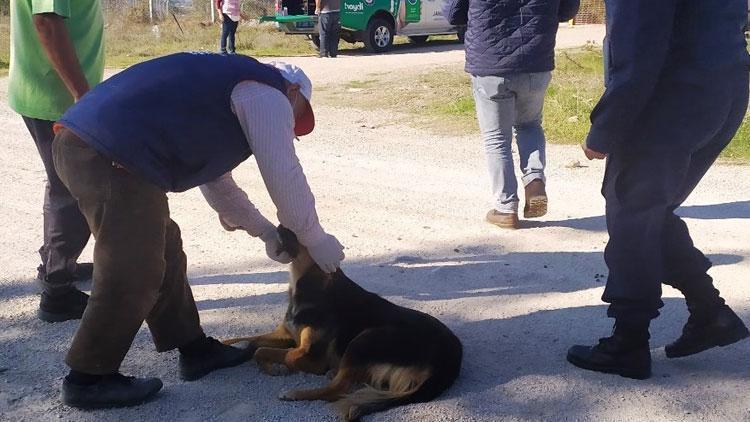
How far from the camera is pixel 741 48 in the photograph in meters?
3.25

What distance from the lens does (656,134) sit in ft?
10.7

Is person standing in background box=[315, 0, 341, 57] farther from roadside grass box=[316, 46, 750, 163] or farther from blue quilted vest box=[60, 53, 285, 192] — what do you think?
blue quilted vest box=[60, 53, 285, 192]

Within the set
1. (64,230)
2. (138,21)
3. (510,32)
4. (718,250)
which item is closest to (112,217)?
(64,230)

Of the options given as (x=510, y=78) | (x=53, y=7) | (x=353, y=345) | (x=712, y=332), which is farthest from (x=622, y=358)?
(x=53, y=7)

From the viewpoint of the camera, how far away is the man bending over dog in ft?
10.0

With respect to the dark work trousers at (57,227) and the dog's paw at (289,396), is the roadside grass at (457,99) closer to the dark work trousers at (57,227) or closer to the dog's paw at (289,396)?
the dark work trousers at (57,227)

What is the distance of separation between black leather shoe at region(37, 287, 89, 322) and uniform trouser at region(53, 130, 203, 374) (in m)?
1.12

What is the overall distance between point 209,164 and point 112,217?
16.0 inches

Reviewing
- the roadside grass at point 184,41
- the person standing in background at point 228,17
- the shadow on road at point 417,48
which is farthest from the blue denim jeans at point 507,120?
the shadow on road at point 417,48

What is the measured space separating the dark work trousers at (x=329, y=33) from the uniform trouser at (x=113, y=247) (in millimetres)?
15274

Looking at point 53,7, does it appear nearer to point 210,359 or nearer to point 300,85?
point 300,85

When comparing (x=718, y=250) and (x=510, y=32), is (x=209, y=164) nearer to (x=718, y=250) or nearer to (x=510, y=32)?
(x=510, y=32)

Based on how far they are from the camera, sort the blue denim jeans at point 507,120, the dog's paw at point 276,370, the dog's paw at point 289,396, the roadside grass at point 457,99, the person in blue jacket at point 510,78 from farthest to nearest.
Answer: the roadside grass at point 457,99 → the blue denim jeans at point 507,120 → the person in blue jacket at point 510,78 → the dog's paw at point 276,370 → the dog's paw at point 289,396

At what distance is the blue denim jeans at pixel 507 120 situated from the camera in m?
5.77
